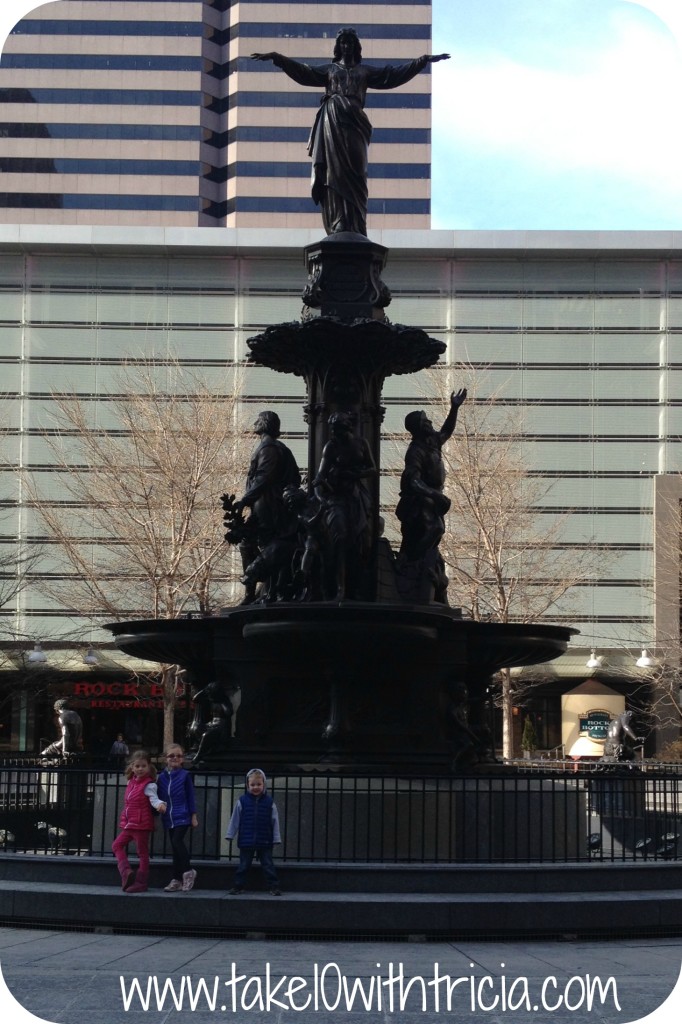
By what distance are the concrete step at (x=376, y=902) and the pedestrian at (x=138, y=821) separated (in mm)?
204

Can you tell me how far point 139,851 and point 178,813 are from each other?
0.49 metres

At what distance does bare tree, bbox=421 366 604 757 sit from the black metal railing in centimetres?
2364

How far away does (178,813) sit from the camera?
45.1 ft

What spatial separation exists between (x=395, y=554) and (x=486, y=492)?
2547cm

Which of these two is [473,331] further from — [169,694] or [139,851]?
[139,851]

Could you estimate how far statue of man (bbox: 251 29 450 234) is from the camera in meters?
19.0

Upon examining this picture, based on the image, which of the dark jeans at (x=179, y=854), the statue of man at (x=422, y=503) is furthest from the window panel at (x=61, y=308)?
the dark jeans at (x=179, y=854)

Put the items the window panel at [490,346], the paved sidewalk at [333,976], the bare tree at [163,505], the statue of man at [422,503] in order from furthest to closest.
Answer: the window panel at [490,346] < the bare tree at [163,505] < the statue of man at [422,503] < the paved sidewalk at [333,976]

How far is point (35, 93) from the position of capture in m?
96.2

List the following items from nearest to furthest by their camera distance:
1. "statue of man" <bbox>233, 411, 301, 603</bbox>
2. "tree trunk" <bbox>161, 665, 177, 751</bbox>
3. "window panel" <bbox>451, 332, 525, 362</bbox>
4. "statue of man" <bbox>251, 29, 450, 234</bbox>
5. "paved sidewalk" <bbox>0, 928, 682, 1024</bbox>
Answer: "paved sidewalk" <bbox>0, 928, 682, 1024</bbox> → "statue of man" <bbox>233, 411, 301, 603</bbox> → "statue of man" <bbox>251, 29, 450, 234</bbox> → "tree trunk" <bbox>161, 665, 177, 751</bbox> → "window panel" <bbox>451, 332, 525, 362</bbox>

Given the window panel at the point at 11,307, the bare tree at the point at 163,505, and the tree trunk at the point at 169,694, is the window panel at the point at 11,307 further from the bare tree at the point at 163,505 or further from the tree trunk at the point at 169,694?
the tree trunk at the point at 169,694

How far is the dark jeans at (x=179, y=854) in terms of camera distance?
44.0 ft

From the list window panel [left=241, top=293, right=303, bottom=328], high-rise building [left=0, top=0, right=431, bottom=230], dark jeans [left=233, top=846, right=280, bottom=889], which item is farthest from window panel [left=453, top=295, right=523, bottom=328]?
dark jeans [left=233, top=846, right=280, bottom=889]

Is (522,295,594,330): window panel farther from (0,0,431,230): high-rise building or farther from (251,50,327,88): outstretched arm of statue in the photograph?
(251,50,327,88): outstretched arm of statue
